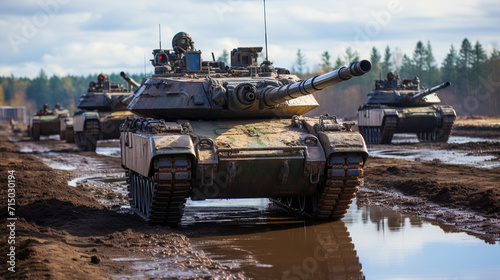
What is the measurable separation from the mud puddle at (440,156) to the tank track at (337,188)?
10272 mm

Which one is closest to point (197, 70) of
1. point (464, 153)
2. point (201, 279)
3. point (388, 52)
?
point (201, 279)

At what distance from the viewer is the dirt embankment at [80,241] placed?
9.15 meters

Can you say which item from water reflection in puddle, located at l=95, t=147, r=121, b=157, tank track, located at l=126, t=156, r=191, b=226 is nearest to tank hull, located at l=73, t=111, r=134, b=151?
water reflection in puddle, located at l=95, t=147, r=121, b=157

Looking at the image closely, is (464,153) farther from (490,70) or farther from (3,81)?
(3,81)

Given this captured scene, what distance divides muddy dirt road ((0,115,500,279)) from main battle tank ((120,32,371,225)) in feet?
2.02

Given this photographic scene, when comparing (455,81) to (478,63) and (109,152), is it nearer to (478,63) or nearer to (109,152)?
(478,63)

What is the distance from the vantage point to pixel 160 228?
1271cm

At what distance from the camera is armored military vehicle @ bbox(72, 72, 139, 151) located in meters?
31.6

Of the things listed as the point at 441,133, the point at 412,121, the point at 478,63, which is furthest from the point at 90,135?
the point at 478,63

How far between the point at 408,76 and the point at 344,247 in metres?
101

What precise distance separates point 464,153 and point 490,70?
6105 cm

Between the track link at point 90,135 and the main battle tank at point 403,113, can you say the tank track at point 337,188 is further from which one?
the main battle tank at point 403,113

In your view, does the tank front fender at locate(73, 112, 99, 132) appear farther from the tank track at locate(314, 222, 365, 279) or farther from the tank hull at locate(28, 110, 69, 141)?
the tank track at locate(314, 222, 365, 279)

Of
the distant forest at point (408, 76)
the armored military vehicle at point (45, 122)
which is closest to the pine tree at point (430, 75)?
the distant forest at point (408, 76)
